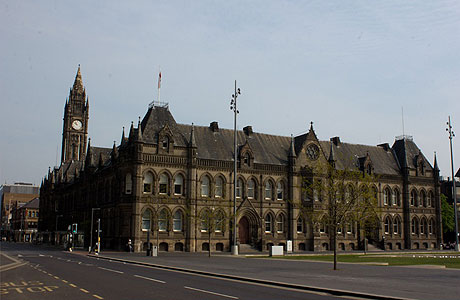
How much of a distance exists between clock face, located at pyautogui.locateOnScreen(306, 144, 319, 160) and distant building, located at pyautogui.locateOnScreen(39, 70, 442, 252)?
4 cm

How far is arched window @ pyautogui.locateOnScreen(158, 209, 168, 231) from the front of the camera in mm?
58375

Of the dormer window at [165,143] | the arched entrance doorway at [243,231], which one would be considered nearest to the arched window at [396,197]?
the arched entrance doorway at [243,231]

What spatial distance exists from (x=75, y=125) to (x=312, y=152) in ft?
279

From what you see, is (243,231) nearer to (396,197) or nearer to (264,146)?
(264,146)

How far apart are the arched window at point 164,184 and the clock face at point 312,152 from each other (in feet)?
72.2

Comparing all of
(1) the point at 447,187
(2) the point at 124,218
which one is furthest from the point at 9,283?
(1) the point at 447,187

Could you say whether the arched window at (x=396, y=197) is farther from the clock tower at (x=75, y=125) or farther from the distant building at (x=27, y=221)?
the distant building at (x=27, y=221)

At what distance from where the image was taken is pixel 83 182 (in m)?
82.3

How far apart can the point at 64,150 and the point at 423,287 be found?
12365cm

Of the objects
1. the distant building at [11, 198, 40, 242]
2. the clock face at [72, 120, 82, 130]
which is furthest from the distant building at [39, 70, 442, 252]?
the distant building at [11, 198, 40, 242]

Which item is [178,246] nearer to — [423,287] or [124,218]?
[124,218]

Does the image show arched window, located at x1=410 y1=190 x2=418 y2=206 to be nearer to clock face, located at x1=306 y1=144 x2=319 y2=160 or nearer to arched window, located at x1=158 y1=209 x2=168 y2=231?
clock face, located at x1=306 y1=144 x2=319 y2=160

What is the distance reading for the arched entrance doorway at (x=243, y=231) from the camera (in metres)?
63.5

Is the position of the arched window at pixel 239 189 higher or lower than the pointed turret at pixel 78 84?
lower
